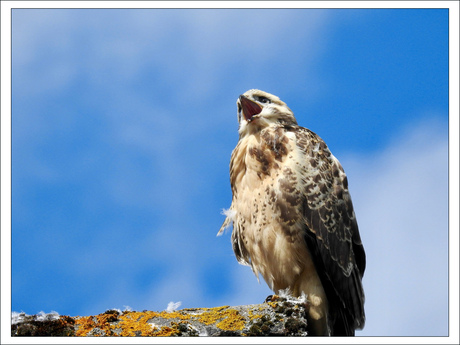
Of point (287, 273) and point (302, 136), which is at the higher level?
point (302, 136)

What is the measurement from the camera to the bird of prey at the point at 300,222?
6.39m

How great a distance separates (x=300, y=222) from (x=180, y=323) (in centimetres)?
221

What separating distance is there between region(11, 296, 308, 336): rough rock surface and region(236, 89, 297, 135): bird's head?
2707mm

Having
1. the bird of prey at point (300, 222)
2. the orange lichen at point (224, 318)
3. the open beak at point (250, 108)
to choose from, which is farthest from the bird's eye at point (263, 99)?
the orange lichen at point (224, 318)

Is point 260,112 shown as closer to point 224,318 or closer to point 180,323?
point 224,318

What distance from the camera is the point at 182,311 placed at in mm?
5031

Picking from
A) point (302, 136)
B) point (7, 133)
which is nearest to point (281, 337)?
point (302, 136)

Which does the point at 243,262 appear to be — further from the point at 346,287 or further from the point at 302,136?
the point at 302,136

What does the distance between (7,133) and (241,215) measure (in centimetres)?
291

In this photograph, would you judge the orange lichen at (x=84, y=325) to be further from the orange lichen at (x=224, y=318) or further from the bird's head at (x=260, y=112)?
the bird's head at (x=260, y=112)

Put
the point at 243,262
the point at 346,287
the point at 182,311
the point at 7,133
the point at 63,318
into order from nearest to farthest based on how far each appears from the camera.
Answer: the point at 63,318 < the point at 182,311 < the point at 7,133 < the point at 346,287 < the point at 243,262

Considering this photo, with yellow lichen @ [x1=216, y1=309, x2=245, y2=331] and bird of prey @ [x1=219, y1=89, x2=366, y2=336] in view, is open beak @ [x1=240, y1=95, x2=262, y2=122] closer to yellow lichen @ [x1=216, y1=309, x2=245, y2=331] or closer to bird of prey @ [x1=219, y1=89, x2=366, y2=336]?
bird of prey @ [x1=219, y1=89, x2=366, y2=336]

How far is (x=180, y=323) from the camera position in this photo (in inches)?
189

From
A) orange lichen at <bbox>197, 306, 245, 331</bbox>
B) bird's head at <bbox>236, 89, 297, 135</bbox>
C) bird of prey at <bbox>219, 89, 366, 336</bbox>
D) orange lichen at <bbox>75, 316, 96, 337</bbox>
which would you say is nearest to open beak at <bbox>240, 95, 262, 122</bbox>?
bird's head at <bbox>236, 89, 297, 135</bbox>
